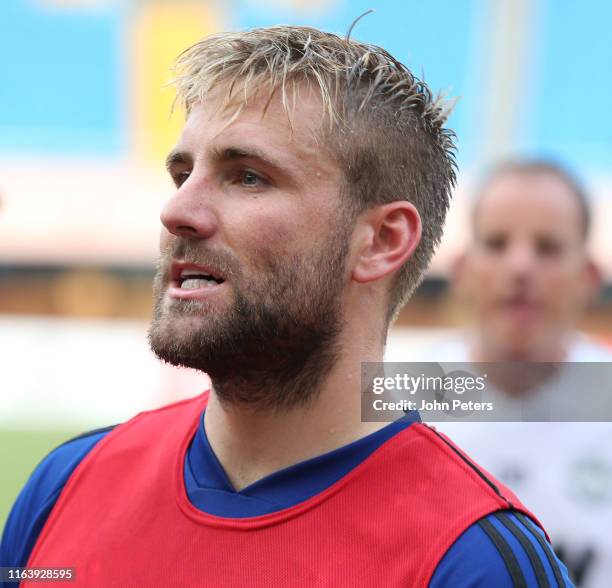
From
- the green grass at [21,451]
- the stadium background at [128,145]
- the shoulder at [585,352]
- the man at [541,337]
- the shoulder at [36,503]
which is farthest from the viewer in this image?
the stadium background at [128,145]

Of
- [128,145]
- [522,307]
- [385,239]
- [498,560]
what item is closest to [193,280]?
[385,239]

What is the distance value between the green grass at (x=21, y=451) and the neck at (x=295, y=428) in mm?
6161

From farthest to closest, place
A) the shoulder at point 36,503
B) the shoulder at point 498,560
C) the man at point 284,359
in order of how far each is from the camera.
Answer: the shoulder at point 36,503
the man at point 284,359
the shoulder at point 498,560

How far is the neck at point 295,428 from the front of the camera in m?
1.75

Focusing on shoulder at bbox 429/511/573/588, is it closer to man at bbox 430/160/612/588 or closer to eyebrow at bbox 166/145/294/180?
eyebrow at bbox 166/145/294/180

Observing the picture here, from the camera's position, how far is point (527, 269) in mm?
3039

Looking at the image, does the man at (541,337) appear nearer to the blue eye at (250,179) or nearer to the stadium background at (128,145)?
the blue eye at (250,179)

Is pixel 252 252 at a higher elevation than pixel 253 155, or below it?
below

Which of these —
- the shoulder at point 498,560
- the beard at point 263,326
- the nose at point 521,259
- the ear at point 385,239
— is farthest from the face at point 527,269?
the shoulder at point 498,560

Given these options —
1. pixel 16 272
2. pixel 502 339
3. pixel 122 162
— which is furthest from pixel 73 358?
pixel 502 339

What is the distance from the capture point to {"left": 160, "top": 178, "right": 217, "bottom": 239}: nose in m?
1.68

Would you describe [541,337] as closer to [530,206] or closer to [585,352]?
[585,352]

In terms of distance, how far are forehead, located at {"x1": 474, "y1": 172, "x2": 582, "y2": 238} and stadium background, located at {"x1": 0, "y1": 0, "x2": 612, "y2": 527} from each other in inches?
186

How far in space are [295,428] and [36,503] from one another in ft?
1.73
